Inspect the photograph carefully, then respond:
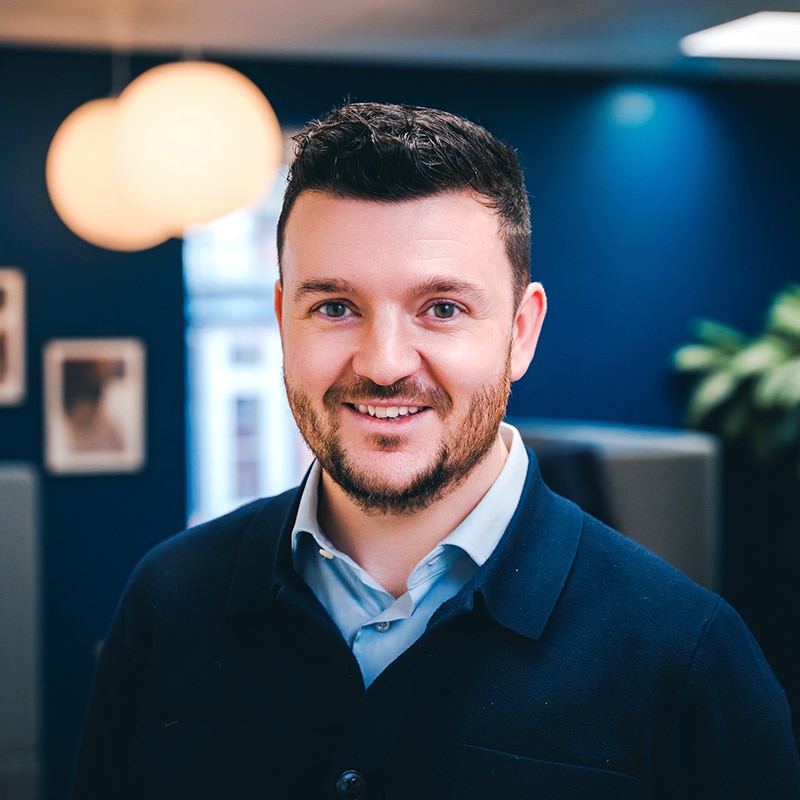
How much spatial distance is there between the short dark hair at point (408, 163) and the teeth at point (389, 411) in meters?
0.19

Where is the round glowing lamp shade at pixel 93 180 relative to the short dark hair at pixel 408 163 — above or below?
above

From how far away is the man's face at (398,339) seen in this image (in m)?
1.06

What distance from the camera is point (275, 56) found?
15.5 ft

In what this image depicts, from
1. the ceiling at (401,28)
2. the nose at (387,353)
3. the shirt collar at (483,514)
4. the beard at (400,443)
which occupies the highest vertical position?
the ceiling at (401,28)

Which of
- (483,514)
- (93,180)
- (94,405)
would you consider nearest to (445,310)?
(483,514)

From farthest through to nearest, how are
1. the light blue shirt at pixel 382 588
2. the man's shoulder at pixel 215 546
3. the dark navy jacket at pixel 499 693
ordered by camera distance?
the man's shoulder at pixel 215 546, the light blue shirt at pixel 382 588, the dark navy jacket at pixel 499 693

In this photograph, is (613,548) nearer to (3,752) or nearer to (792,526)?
(3,752)

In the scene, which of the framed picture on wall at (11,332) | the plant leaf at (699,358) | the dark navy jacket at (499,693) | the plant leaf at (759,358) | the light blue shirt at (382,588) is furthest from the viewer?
the plant leaf at (699,358)

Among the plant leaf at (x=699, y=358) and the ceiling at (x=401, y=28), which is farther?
the plant leaf at (x=699, y=358)

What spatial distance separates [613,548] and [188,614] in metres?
0.51

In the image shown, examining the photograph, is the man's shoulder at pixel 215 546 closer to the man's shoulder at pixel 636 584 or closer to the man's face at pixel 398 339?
the man's face at pixel 398 339

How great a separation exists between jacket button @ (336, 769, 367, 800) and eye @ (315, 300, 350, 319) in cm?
48

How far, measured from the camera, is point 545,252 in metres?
5.08

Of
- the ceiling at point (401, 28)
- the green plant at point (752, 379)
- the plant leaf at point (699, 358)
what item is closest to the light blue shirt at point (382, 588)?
the ceiling at point (401, 28)
